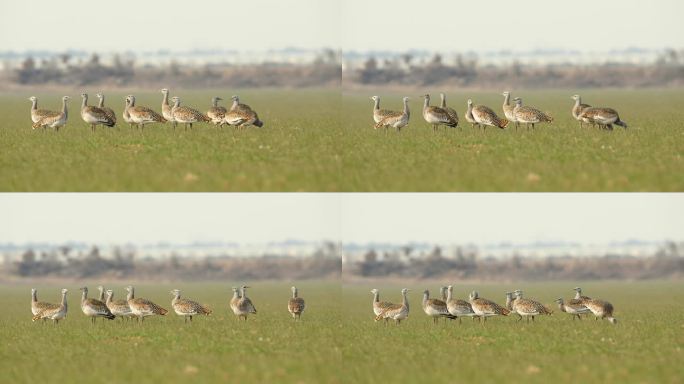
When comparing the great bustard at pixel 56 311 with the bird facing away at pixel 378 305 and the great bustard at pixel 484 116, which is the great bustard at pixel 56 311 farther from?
the great bustard at pixel 484 116

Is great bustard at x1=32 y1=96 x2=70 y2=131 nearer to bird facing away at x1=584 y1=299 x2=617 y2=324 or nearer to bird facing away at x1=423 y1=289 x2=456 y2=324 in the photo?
bird facing away at x1=423 y1=289 x2=456 y2=324

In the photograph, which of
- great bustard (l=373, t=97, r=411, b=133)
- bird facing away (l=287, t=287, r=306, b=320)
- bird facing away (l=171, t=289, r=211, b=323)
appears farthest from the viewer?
bird facing away (l=171, t=289, r=211, b=323)

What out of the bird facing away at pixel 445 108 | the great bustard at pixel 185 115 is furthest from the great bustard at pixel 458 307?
the great bustard at pixel 185 115

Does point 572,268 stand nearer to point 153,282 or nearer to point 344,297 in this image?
point 344,297

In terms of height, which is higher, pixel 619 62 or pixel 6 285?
pixel 619 62

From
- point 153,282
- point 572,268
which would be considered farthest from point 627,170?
point 153,282

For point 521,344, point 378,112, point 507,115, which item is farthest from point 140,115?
point 521,344

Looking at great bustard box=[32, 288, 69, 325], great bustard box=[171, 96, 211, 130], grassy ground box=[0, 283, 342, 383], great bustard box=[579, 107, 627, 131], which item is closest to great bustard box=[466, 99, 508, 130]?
great bustard box=[579, 107, 627, 131]
